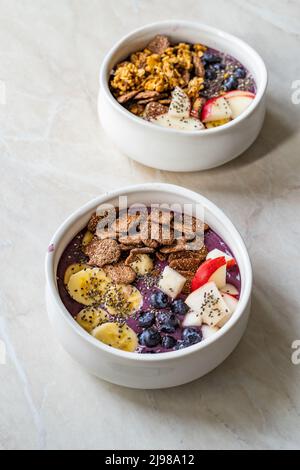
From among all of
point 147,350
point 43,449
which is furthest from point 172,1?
point 43,449

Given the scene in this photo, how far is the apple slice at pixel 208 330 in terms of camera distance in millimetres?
1739

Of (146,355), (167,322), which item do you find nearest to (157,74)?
(167,322)

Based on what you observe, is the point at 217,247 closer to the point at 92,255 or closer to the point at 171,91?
the point at 92,255

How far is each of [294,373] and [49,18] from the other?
1.31 meters

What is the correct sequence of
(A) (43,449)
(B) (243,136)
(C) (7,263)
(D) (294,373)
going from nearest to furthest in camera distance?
1. (A) (43,449)
2. (D) (294,373)
3. (C) (7,263)
4. (B) (243,136)

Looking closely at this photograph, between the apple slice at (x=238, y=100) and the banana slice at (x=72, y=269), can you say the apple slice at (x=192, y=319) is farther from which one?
the apple slice at (x=238, y=100)

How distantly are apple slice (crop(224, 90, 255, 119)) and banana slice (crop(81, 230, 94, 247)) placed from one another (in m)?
0.51

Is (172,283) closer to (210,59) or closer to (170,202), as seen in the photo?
(170,202)

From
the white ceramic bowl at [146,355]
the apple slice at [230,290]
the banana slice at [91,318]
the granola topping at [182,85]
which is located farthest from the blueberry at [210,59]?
the banana slice at [91,318]

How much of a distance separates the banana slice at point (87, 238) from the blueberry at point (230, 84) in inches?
23.0

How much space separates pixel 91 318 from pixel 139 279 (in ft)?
0.48

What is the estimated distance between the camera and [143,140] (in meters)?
2.08

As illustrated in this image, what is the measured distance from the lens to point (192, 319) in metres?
1.76

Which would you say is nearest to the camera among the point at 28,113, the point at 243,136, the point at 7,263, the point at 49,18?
the point at 7,263
